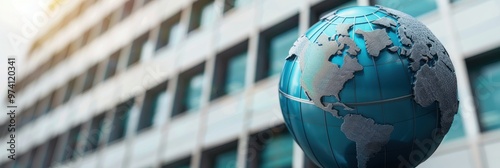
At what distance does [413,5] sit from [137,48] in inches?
441

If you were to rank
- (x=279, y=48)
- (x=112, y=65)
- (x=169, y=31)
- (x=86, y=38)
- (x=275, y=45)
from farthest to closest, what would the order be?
1. (x=86, y=38)
2. (x=112, y=65)
3. (x=169, y=31)
4. (x=275, y=45)
5. (x=279, y=48)

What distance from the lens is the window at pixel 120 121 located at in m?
15.4

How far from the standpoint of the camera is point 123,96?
1570cm

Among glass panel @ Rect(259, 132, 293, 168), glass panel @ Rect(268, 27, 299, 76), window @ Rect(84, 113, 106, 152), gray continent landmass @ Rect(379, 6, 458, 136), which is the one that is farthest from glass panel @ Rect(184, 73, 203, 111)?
gray continent landmass @ Rect(379, 6, 458, 136)

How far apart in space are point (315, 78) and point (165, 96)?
1206 centimetres

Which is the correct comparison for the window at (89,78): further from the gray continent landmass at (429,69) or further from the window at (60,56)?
the gray continent landmass at (429,69)

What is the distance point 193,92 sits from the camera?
43.8 ft

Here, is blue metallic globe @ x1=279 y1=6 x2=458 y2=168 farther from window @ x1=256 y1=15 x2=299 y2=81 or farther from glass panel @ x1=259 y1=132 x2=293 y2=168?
window @ x1=256 y1=15 x2=299 y2=81

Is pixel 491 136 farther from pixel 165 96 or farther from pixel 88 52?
pixel 88 52

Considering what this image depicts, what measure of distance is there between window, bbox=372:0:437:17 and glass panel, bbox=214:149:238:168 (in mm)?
4988

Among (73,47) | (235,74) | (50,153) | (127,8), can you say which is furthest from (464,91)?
(73,47)

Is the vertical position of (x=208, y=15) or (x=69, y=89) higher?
(x=69, y=89)

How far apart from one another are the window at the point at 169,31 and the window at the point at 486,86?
10.0 m

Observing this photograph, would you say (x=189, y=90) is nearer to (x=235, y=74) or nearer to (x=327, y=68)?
(x=235, y=74)
